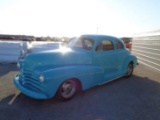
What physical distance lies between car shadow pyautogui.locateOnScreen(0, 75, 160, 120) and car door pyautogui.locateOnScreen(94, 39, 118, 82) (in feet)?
1.98

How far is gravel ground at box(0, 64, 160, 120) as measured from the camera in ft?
11.9

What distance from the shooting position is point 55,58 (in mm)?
4320

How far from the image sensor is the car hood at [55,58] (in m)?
4.23

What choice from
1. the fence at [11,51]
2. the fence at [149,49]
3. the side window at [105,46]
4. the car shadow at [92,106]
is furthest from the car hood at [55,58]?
the fence at [149,49]

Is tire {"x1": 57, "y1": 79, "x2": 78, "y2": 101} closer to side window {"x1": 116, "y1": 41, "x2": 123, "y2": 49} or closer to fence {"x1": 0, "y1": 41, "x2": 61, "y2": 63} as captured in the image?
side window {"x1": 116, "y1": 41, "x2": 123, "y2": 49}

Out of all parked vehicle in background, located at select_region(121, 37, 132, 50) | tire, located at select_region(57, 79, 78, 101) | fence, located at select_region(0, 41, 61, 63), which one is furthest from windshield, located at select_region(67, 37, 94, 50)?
parked vehicle in background, located at select_region(121, 37, 132, 50)

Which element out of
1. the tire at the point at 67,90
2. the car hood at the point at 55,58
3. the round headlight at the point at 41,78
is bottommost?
the tire at the point at 67,90

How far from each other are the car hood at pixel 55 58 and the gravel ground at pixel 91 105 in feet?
3.13

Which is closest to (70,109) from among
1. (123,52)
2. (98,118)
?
(98,118)

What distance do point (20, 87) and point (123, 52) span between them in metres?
3.92

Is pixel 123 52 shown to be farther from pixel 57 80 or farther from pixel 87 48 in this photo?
pixel 57 80

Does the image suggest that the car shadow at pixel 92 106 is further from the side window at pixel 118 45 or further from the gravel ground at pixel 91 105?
the side window at pixel 118 45

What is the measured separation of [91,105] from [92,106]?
59 mm

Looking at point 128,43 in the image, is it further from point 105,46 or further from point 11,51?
point 105,46
